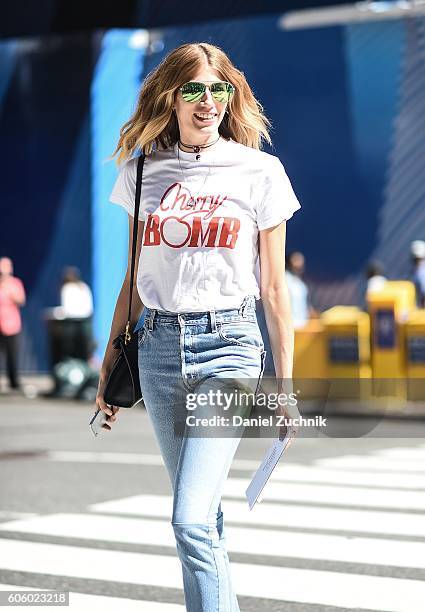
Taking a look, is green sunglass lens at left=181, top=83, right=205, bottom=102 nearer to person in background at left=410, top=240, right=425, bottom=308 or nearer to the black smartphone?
the black smartphone

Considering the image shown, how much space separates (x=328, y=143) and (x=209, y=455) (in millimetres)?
18095

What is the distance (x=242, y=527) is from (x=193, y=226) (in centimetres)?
412

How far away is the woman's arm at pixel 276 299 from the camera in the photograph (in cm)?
381

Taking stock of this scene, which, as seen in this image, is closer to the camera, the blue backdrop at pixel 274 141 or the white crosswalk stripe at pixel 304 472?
the white crosswalk stripe at pixel 304 472

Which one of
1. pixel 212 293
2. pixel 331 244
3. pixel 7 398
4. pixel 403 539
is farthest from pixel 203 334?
pixel 331 244

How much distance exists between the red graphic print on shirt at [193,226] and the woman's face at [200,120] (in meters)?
0.19

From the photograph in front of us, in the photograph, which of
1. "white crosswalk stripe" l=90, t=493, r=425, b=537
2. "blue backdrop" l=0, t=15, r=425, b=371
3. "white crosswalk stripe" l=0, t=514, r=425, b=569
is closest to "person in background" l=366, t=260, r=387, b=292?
"blue backdrop" l=0, t=15, r=425, b=371

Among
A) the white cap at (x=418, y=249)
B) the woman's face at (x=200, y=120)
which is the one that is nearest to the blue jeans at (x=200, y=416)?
the woman's face at (x=200, y=120)

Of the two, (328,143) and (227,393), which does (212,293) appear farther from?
(328,143)

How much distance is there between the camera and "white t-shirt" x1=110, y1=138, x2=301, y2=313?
381 centimetres

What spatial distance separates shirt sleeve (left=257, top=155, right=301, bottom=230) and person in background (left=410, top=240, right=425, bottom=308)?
13.9m

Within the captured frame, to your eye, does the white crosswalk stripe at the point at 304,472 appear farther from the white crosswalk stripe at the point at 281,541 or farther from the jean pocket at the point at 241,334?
the jean pocket at the point at 241,334

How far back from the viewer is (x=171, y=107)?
399 centimetres

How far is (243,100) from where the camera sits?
4.07m
